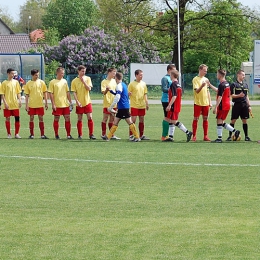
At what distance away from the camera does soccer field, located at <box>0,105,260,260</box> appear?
24.3 ft

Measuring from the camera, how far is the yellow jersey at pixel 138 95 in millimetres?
18828

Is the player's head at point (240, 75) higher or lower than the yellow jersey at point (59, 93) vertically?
higher

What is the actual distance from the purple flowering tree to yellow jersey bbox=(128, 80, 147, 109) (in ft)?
130

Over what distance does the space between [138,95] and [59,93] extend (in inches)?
78.7

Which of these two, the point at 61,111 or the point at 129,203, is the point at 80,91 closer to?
the point at 61,111

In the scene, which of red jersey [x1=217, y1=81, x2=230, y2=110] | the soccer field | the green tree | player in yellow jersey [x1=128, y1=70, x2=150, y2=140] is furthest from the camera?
the green tree

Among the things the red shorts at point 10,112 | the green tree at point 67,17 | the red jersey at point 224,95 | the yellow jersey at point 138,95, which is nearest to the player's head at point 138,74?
the yellow jersey at point 138,95

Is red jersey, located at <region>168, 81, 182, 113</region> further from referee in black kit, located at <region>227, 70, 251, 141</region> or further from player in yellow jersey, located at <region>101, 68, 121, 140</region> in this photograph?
player in yellow jersey, located at <region>101, 68, 121, 140</region>

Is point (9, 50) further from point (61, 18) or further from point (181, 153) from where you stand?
point (181, 153)

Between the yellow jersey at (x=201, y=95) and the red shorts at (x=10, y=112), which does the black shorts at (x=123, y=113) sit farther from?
the red shorts at (x=10, y=112)

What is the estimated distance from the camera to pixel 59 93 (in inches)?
746

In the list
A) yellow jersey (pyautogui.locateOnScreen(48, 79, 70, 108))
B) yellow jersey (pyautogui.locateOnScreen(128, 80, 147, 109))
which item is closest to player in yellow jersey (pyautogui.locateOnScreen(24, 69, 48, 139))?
yellow jersey (pyautogui.locateOnScreen(48, 79, 70, 108))

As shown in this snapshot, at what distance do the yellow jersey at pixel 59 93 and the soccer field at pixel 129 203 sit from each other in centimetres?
259

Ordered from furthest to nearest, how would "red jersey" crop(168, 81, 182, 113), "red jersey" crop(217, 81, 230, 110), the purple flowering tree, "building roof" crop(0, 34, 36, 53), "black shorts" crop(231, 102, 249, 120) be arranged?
"building roof" crop(0, 34, 36, 53) → the purple flowering tree → "black shorts" crop(231, 102, 249, 120) → "red jersey" crop(217, 81, 230, 110) → "red jersey" crop(168, 81, 182, 113)
